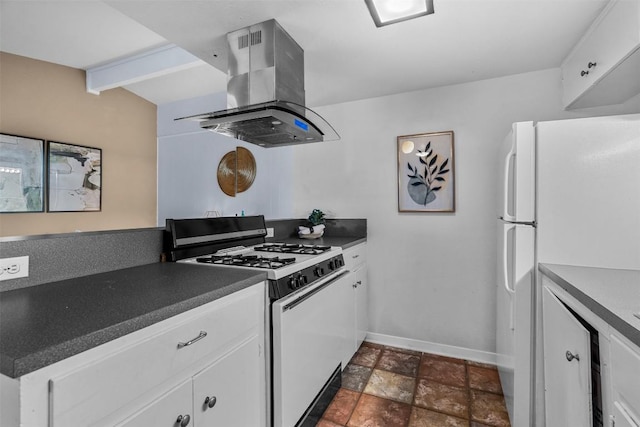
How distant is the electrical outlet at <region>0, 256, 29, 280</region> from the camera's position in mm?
995

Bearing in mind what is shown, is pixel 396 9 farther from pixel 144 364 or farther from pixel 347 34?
pixel 144 364

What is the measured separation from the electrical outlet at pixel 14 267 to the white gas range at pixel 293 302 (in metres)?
0.58

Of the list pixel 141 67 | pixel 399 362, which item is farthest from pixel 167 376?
pixel 141 67

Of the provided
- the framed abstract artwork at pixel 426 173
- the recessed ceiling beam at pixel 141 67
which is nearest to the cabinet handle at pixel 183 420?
the framed abstract artwork at pixel 426 173

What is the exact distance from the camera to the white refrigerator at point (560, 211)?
138cm

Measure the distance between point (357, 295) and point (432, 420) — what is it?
0.94 metres

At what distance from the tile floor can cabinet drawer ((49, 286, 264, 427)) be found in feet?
3.44

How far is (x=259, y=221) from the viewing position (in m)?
2.33

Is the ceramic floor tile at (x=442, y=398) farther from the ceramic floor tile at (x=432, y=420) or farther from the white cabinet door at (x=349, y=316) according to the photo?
the white cabinet door at (x=349, y=316)

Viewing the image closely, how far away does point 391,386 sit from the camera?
6.67 ft

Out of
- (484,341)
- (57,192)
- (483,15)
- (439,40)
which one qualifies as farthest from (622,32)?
(57,192)

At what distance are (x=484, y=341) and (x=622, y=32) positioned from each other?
211cm

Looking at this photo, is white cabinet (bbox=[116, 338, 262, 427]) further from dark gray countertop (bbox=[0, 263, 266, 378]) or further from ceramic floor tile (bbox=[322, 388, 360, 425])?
ceramic floor tile (bbox=[322, 388, 360, 425])

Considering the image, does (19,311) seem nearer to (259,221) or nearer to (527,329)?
(259,221)
